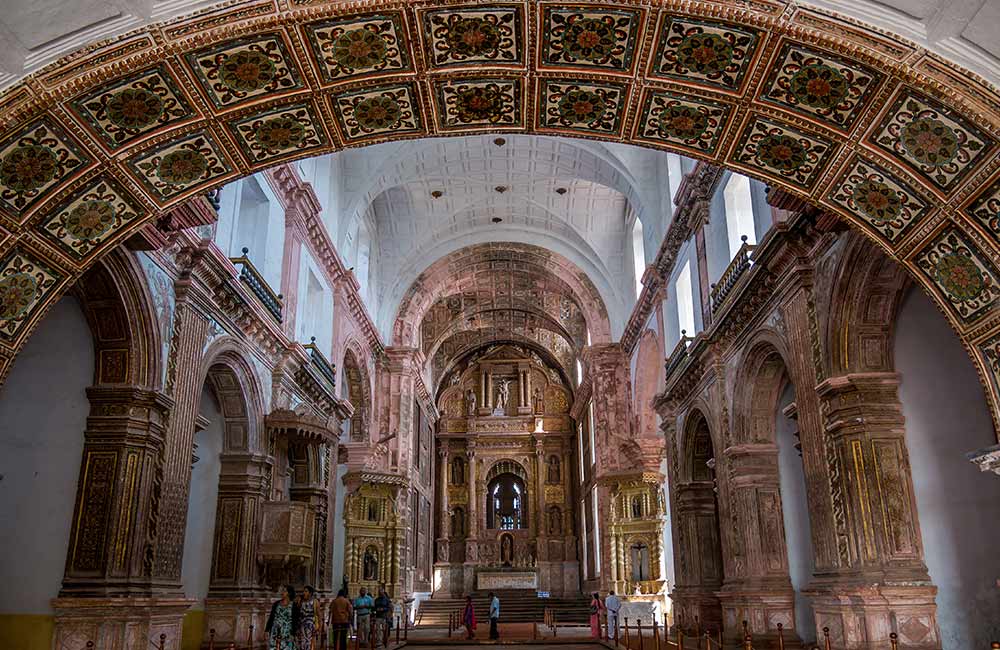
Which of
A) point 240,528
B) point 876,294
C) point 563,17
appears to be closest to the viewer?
point 563,17

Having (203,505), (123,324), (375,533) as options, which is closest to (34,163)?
(123,324)

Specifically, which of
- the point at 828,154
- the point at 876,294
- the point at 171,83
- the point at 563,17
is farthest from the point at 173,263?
the point at 876,294

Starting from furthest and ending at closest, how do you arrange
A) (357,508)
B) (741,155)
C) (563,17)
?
1. (357,508)
2. (741,155)
3. (563,17)

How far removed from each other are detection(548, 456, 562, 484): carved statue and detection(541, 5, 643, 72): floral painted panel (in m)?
34.3

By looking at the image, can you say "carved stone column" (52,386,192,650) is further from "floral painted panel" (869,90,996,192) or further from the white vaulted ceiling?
"floral painted panel" (869,90,996,192)

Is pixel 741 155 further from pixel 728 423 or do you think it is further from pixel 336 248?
pixel 336 248

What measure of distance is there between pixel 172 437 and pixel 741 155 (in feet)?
27.5

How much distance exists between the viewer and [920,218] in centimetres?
718

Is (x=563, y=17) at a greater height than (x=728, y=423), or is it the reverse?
(x=563, y=17)

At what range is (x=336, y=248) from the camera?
21016 millimetres

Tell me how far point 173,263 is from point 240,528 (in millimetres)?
5066

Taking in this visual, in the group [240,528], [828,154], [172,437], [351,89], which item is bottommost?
[240,528]

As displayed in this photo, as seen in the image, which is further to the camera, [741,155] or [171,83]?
[741,155]

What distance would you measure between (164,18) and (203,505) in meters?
10.1
